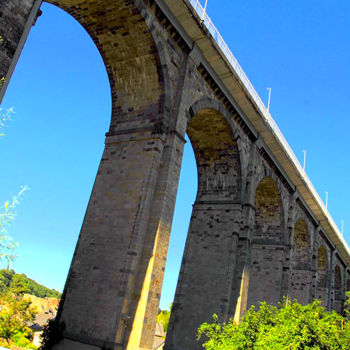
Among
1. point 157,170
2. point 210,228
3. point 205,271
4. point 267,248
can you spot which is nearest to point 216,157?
point 210,228

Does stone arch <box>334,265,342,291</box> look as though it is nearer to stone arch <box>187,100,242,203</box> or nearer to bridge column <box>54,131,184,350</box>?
stone arch <box>187,100,242,203</box>

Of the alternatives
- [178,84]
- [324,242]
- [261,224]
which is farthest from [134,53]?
[324,242]

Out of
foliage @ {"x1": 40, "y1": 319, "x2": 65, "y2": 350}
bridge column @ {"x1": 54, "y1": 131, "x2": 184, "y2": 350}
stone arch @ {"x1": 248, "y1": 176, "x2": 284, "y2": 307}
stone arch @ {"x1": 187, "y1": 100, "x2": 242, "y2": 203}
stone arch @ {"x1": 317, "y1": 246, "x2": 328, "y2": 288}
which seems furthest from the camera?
stone arch @ {"x1": 317, "y1": 246, "x2": 328, "y2": 288}

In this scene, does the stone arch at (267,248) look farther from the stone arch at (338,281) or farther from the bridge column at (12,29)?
the stone arch at (338,281)

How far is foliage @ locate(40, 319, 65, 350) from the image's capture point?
1192 centimetres

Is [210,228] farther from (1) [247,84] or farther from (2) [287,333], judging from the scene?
(2) [287,333]

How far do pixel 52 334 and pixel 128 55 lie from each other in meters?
9.78

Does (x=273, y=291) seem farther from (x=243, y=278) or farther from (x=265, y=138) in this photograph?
(x=265, y=138)

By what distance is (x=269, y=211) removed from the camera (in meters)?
24.7

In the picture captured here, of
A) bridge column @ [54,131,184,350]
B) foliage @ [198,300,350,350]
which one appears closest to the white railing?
bridge column @ [54,131,184,350]

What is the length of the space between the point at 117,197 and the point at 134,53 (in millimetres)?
5206

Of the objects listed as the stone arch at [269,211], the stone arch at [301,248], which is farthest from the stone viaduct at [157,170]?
the stone arch at [301,248]

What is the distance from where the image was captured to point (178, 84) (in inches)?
573

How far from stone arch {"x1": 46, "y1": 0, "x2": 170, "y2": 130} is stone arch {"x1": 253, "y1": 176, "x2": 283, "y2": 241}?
1179cm
